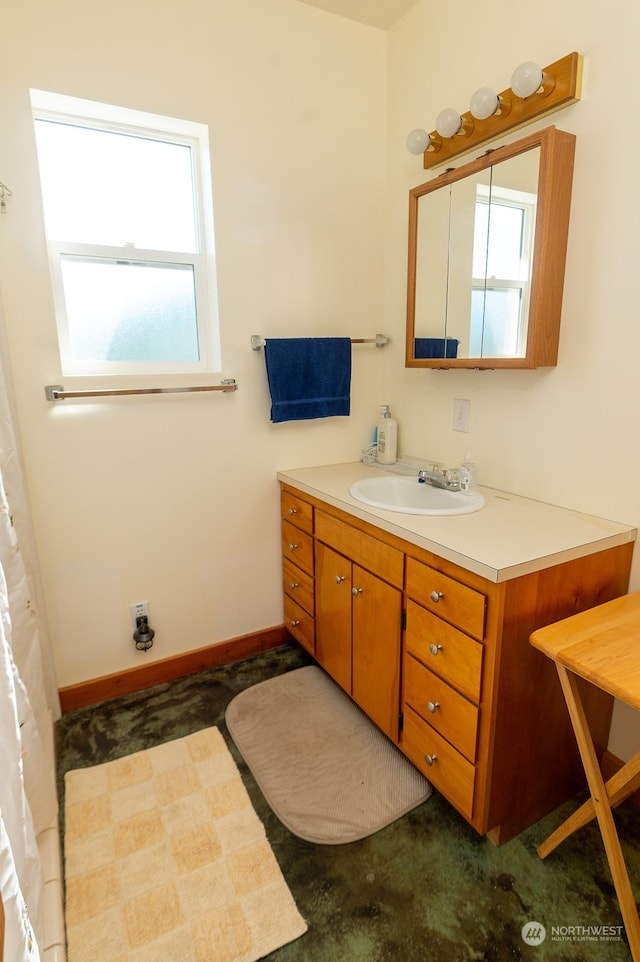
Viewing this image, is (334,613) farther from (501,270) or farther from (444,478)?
(501,270)

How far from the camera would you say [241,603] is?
Answer: 2.21m

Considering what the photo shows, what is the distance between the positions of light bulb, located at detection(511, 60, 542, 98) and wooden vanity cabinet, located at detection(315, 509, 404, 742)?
1.34m

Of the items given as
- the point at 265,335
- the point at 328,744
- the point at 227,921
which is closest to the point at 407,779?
the point at 328,744

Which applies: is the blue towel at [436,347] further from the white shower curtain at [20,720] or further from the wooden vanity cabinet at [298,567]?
the white shower curtain at [20,720]

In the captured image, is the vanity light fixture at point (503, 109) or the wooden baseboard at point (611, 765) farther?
the wooden baseboard at point (611, 765)

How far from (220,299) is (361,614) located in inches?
51.2

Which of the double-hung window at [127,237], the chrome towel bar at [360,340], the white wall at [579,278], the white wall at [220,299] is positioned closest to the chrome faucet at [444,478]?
the white wall at [579,278]

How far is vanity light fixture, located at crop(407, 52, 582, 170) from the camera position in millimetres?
1339

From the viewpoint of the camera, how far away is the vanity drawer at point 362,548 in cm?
146

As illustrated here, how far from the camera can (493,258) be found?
62.4 inches

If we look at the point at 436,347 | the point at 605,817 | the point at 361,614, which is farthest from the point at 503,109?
the point at 605,817

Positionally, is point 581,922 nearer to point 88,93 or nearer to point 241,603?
point 241,603

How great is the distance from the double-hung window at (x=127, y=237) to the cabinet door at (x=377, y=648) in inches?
42.7

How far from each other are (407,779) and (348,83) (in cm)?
262
